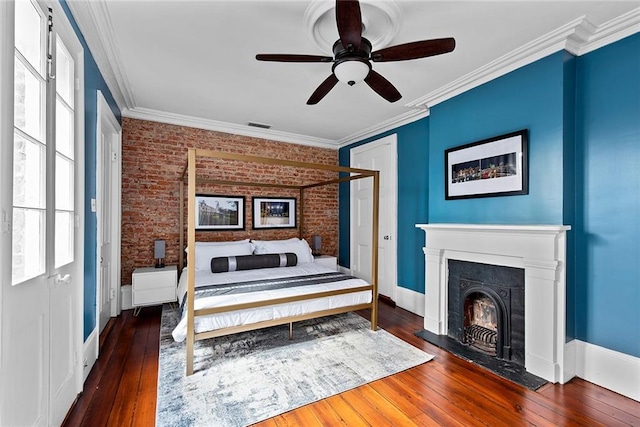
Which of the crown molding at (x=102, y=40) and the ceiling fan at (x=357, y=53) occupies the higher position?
the crown molding at (x=102, y=40)

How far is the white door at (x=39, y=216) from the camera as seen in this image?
4.15 feet

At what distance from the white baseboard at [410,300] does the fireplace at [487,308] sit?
710 millimetres

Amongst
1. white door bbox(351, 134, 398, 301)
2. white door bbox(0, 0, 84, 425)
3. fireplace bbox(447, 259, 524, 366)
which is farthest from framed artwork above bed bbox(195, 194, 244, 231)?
fireplace bbox(447, 259, 524, 366)

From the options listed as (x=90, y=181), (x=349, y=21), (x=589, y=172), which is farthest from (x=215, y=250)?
(x=589, y=172)

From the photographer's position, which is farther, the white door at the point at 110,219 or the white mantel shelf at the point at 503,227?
the white door at the point at 110,219

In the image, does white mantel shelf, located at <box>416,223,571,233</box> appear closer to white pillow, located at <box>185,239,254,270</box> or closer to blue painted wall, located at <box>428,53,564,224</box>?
blue painted wall, located at <box>428,53,564,224</box>

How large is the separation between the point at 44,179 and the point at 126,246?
9.03 ft

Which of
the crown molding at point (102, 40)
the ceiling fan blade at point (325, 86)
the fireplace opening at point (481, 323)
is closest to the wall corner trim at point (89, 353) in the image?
the crown molding at point (102, 40)

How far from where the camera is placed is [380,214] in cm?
476

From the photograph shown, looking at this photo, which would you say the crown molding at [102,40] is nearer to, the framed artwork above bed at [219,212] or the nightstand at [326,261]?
the framed artwork above bed at [219,212]

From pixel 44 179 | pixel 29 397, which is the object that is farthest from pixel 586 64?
pixel 29 397

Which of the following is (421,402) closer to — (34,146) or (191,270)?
(191,270)

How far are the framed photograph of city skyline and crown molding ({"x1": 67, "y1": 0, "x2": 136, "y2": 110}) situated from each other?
335cm

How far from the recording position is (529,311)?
2.56 m
